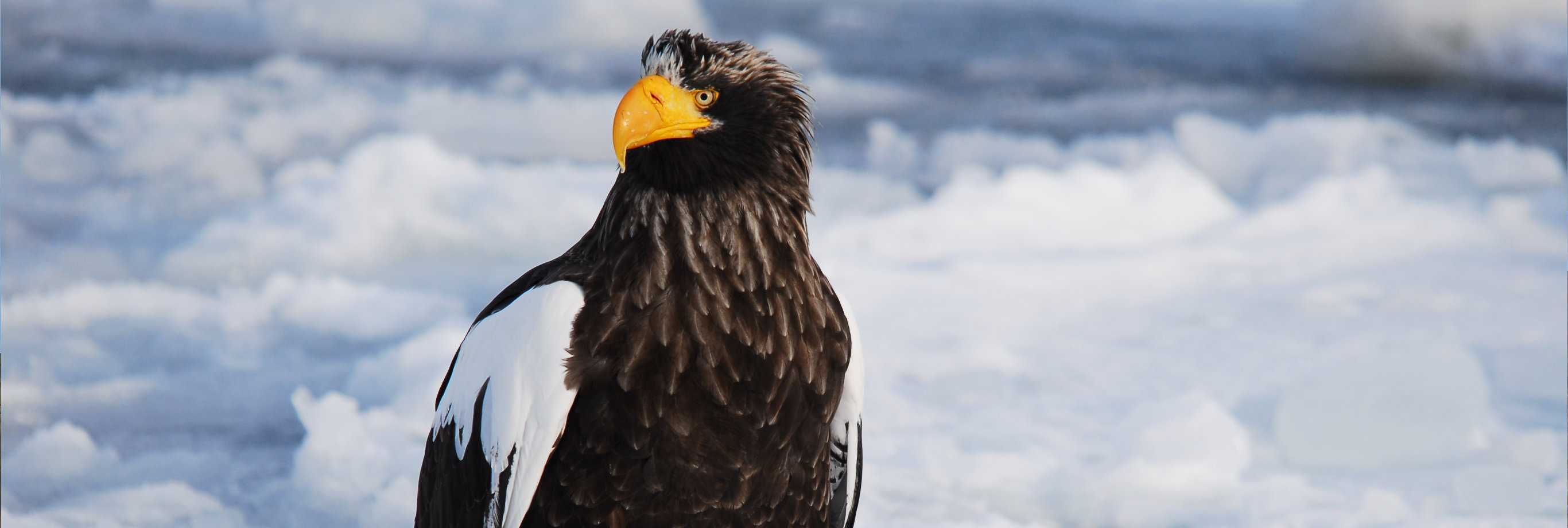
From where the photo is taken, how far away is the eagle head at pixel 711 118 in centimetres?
248

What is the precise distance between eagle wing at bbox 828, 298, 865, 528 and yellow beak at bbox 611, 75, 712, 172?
25.0 inches

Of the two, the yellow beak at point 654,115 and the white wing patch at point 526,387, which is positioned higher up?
the yellow beak at point 654,115

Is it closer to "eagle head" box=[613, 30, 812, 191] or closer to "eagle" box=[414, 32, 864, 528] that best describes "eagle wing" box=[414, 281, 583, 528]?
"eagle" box=[414, 32, 864, 528]

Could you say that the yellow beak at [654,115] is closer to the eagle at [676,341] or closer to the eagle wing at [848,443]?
the eagle at [676,341]

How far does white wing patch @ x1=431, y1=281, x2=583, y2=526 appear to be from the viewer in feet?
8.05

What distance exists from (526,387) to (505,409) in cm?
7

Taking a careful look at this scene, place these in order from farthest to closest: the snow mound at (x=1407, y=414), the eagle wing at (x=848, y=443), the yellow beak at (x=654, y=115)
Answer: the snow mound at (x=1407, y=414), the eagle wing at (x=848, y=443), the yellow beak at (x=654, y=115)

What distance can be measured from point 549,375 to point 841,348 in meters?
0.69

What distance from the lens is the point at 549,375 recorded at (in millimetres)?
2449

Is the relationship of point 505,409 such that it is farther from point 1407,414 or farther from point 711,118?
point 1407,414

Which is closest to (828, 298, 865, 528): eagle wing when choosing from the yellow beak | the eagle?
the eagle

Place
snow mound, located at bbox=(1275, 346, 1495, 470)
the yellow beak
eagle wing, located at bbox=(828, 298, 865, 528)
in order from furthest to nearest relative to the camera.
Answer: snow mound, located at bbox=(1275, 346, 1495, 470), eagle wing, located at bbox=(828, 298, 865, 528), the yellow beak

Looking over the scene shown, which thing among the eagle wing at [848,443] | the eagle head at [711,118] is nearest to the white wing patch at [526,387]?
the eagle head at [711,118]

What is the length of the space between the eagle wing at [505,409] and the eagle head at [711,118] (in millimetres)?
353
